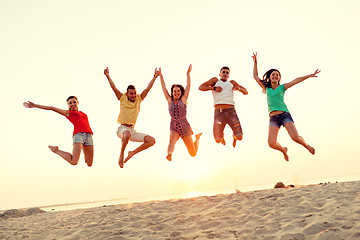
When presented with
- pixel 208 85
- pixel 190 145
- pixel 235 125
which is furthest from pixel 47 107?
pixel 235 125

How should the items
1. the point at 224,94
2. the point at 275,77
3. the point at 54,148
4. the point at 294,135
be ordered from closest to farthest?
the point at 294,135, the point at 275,77, the point at 54,148, the point at 224,94

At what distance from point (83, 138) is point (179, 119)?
273 cm

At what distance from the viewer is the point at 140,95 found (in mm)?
8750

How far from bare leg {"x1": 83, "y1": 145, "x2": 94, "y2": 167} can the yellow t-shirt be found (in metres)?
1.15

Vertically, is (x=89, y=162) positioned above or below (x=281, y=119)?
below

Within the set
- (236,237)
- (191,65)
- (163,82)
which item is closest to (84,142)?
(163,82)

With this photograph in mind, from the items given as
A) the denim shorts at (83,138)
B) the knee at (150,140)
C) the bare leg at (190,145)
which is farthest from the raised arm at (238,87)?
the denim shorts at (83,138)

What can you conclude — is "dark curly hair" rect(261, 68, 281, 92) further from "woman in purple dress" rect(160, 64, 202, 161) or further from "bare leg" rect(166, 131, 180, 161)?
"bare leg" rect(166, 131, 180, 161)

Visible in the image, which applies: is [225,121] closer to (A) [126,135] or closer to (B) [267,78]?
(B) [267,78]

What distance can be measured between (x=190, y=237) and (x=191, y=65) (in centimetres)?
524

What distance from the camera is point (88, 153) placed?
28.4 ft

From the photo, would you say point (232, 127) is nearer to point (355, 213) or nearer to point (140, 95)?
point (140, 95)

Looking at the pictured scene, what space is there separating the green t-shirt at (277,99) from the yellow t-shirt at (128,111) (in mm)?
3621

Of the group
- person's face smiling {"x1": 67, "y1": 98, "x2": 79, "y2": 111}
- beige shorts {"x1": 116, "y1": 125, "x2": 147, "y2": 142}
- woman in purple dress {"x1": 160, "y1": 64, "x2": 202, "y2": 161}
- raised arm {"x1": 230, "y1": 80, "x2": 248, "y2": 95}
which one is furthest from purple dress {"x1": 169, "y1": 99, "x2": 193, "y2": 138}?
person's face smiling {"x1": 67, "y1": 98, "x2": 79, "y2": 111}
